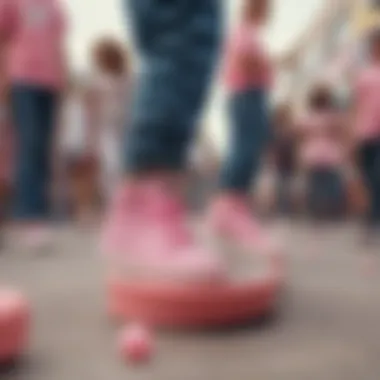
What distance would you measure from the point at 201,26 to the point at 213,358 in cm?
40

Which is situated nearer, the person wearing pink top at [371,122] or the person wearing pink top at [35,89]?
the person wearing pink top at [35,89]

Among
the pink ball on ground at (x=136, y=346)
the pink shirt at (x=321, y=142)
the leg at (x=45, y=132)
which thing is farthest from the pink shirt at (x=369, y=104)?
the pink ball on ground at (x=136, y=346)

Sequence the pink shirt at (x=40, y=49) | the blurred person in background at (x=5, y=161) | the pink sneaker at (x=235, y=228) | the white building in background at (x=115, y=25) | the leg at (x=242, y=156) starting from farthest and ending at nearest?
the white building in background at (x=115, y=25) < the blurred person in background at (x=5, y=161) < the pink shirt at (x=40, y=49) < the leg at (x=242, y=156) < the pink sneaker at (x=235, y=228)

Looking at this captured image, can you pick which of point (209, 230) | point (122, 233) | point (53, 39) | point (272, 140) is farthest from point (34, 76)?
point (272, 140)

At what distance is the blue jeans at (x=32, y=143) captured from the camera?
2184 millimetres

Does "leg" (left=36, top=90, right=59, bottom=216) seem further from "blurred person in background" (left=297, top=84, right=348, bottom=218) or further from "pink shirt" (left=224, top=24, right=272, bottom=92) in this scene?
"blurred person in background" (left=297, top=84, right=348, bottom=218)

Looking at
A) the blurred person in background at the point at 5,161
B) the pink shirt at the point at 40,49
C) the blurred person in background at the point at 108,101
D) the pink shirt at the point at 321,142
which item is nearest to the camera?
the pink shirt at the point at 40,49

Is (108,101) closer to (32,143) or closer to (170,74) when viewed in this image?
(32,143)

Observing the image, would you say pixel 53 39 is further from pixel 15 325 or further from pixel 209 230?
pixel 15 325

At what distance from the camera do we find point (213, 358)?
3.35 feet

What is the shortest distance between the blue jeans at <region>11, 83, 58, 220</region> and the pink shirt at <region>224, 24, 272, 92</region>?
1.32 ft

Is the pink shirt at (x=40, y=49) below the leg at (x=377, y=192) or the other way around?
the other way around

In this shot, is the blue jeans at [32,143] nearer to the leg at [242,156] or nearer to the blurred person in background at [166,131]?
the leg at [242,156]

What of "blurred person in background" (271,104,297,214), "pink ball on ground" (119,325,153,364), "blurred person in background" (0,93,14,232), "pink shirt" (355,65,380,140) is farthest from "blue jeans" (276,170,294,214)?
"pink ball on ground" (119,325,153,364)
